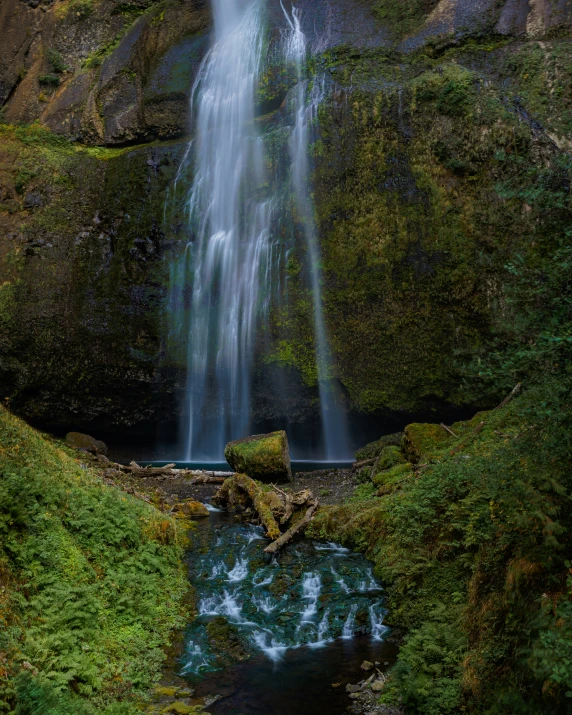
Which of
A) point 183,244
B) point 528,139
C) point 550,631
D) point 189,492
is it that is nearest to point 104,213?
point 183,244

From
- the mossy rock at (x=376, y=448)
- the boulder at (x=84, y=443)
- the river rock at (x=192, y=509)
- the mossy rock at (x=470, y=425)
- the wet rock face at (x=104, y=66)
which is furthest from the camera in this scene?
the wet rock face at (x=104, y=66)

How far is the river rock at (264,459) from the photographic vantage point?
1258cm

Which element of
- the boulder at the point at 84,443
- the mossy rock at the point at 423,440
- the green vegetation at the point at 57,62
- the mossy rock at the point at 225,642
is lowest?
the mossy rock at the point at 225,642

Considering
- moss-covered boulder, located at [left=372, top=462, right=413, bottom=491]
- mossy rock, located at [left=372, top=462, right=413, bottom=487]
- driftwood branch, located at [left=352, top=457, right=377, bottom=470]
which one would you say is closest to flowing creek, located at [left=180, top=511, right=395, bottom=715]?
moss-covered boulder, located at [left=372, top=462, right=413, bottom=491]

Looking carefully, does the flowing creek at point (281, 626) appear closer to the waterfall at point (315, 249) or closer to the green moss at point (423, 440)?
the green moss at point (423, 440)

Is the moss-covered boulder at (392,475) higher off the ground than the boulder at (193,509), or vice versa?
the moss-covered boulder at (392,475)

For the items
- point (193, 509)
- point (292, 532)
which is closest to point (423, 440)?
point (292, 532)

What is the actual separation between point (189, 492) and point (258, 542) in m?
3.86

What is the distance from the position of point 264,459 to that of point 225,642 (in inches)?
262

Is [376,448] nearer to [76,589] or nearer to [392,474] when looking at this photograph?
[392,474]

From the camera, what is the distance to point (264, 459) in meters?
12.6

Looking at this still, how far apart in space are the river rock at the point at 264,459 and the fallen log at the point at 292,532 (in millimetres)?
2903

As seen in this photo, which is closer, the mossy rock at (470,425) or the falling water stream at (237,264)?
the mossy rock at (470,425)

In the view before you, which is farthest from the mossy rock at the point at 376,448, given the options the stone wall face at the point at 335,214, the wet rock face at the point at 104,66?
the wet rock face at the point at 104,66
